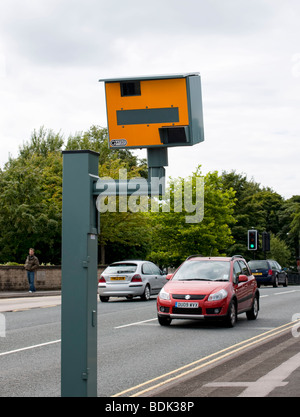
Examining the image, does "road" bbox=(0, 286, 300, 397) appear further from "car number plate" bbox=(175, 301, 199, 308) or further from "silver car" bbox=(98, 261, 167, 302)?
"silver car" bbox=(98, 261, 167, 302)

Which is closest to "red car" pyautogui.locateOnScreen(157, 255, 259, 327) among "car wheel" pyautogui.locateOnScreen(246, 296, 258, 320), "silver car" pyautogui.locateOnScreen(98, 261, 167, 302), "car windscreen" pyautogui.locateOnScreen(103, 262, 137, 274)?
"car wheel" pyautogui.locateOnScreen(246, 296, 258, 320)

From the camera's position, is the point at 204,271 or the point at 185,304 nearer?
the point at 185,304

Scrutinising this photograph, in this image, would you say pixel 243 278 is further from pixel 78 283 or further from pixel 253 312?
pixel 78 283

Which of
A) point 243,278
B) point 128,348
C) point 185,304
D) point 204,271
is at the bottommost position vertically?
point 128,348

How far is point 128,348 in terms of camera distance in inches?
461

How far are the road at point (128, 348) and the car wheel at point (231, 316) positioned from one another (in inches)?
7.0

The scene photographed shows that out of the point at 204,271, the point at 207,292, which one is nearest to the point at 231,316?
the point at 207,292

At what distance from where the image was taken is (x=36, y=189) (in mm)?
38688

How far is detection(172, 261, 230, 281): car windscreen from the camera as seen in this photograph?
52.1ft

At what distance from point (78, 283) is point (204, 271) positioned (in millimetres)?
11615

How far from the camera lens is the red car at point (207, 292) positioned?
14.8 meters

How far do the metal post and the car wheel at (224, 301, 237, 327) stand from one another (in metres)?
10.4

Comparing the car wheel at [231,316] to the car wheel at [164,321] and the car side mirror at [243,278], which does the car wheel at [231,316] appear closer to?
the car side mirror at [243,278]
